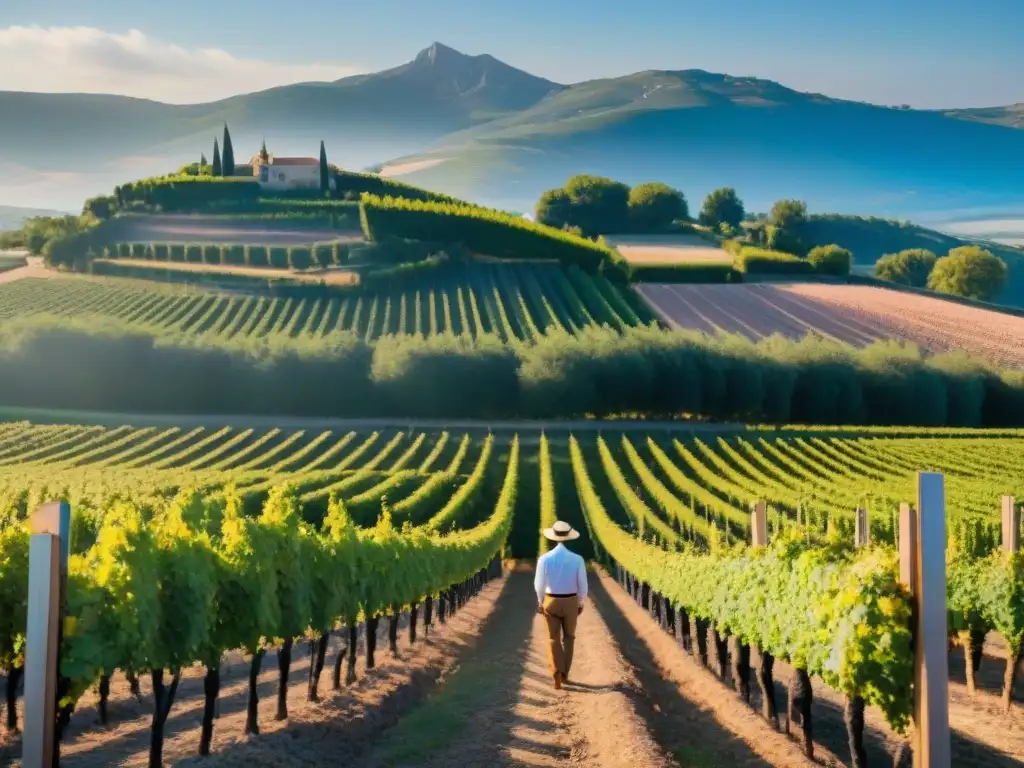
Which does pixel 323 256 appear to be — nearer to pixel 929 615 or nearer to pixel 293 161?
pixel 293 161

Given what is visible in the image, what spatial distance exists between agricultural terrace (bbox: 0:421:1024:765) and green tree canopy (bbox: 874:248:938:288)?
3194 inches

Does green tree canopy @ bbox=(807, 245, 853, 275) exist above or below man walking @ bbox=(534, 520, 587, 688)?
above

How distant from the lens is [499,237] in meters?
101

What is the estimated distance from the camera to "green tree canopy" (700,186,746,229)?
146 m

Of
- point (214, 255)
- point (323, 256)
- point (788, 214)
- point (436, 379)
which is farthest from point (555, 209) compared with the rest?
point (436, 379)

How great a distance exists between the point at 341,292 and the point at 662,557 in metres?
67.6

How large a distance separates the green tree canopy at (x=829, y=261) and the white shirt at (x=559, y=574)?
103m

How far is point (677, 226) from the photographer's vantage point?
136250 millimetres

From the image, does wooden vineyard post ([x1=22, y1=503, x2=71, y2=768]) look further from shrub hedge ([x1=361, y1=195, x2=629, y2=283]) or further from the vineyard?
shrub hedge ([x1=361, y1=195, x2=629, y2=283])

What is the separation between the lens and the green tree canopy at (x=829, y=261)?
113312 millimetres

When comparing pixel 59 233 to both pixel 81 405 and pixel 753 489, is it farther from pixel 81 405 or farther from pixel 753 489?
pixel 753 489

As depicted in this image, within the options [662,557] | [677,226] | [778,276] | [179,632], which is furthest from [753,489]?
[677,226]

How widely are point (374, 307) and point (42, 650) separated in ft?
258

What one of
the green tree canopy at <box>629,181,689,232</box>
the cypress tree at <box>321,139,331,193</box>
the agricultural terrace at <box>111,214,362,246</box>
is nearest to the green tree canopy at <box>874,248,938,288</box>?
the green tree canopy at <box>629,181,689,232</box>
